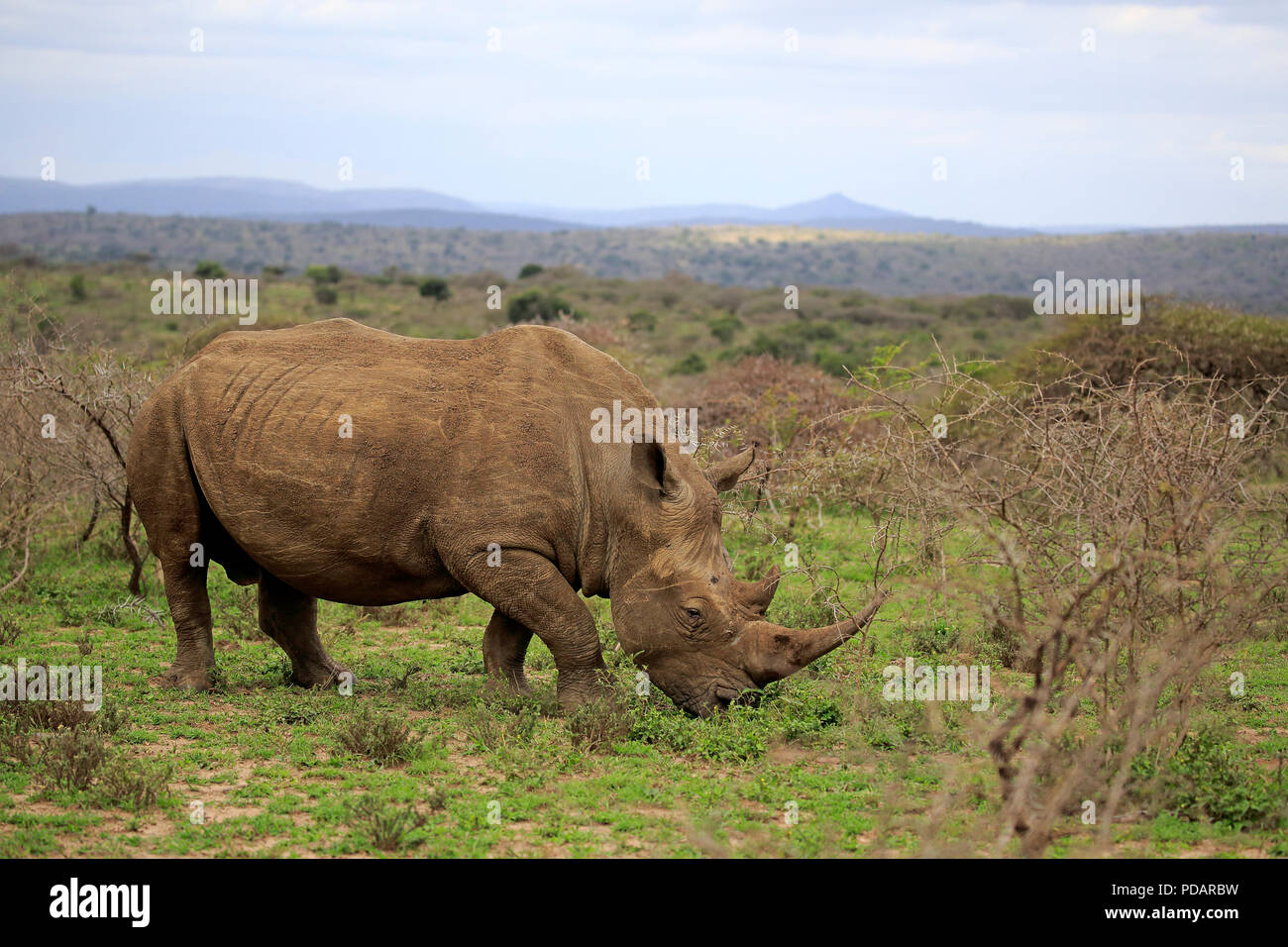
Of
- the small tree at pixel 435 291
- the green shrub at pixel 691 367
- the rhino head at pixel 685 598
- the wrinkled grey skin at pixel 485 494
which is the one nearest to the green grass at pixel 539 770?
the rhino head at pixel 685 598

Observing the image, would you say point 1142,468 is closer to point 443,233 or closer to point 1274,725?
point 1274,725

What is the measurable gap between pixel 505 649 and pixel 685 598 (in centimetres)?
149

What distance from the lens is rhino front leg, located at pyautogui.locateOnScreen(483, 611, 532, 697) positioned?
26.7 feet

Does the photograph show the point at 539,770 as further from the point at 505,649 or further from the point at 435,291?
the point at 435,291

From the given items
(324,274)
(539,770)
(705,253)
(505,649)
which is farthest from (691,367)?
(705,253)

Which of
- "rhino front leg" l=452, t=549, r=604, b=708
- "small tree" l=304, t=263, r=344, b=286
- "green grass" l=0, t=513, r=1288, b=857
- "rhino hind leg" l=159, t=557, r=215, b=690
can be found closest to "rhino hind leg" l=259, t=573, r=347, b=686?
"green grass" l=0, t=513, r=1288, b=857

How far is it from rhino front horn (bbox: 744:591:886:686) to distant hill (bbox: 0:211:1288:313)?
2835 inches

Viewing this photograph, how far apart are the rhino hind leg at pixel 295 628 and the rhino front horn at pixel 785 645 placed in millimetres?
3126

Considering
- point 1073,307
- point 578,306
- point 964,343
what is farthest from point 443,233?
point 1073,307

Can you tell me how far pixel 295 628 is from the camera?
8.74 metres
